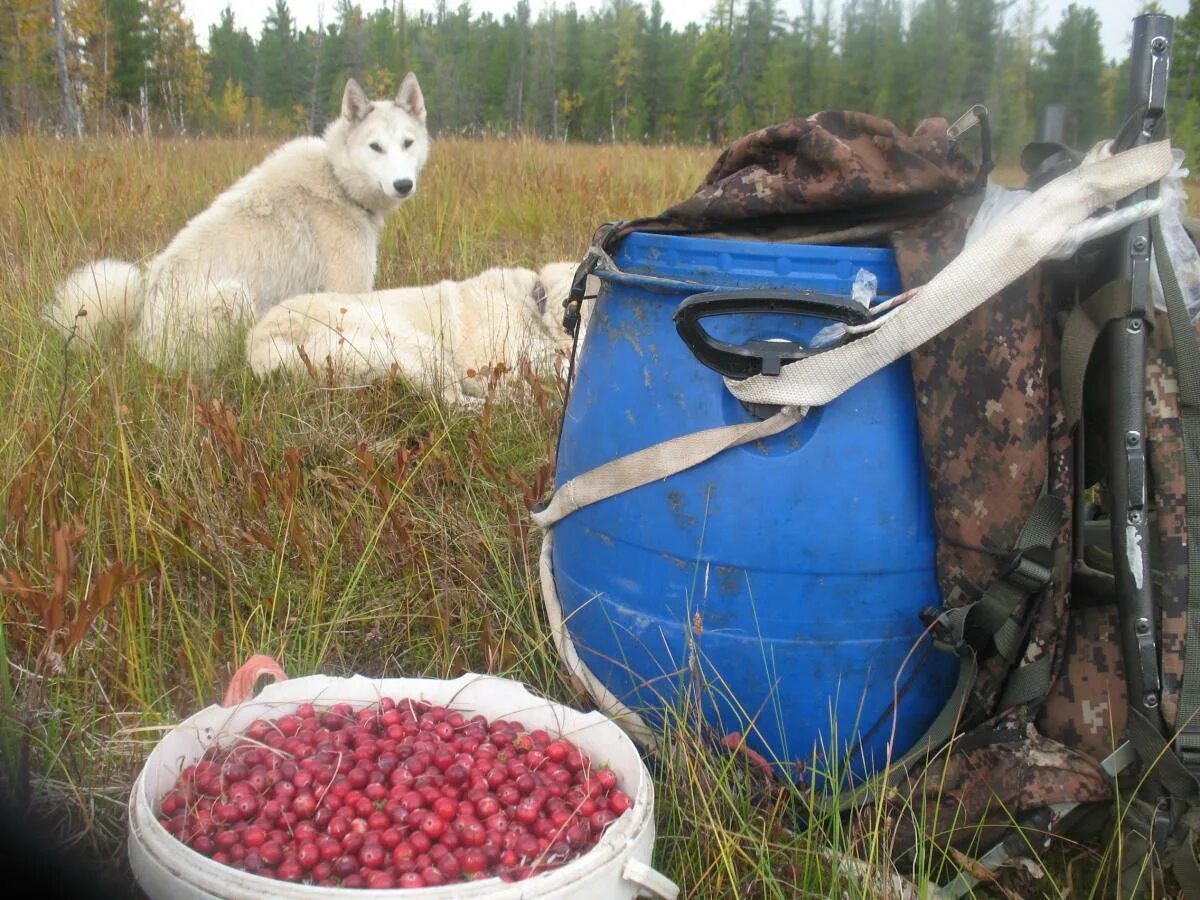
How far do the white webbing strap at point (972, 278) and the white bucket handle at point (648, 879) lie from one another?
0.69 m

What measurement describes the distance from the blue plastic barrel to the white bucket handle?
37 cm

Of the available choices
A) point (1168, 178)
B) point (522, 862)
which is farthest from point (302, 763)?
point (1168, 178)

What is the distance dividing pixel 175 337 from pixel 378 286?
2811 mm

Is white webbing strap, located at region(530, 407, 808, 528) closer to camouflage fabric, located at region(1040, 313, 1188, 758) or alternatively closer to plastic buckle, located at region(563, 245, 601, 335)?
plastic buckle, located at region(563, 245, 601, 335)

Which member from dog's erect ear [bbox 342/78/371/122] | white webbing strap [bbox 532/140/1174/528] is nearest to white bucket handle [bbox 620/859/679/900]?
white webbing strap [bbox 532/140/1174/528]

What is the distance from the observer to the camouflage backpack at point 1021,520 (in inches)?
57.7

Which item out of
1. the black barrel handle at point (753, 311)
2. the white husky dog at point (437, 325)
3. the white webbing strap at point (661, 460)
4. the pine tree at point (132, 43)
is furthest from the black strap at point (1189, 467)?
the pine tree at point (132, 43)

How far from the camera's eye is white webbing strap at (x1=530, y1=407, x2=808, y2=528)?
154cm

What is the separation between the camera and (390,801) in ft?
4.47

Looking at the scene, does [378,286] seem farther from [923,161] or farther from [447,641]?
[923,161]

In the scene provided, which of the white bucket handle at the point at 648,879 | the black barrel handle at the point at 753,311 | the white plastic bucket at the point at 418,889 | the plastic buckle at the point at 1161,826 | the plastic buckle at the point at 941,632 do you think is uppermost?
the black barrel handle at the point at 753,311

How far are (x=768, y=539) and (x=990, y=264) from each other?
1.79ft

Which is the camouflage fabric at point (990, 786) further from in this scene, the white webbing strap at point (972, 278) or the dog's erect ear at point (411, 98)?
the dog's erect ear at point (411, 98)

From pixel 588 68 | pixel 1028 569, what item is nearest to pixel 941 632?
pixel 1028 569
